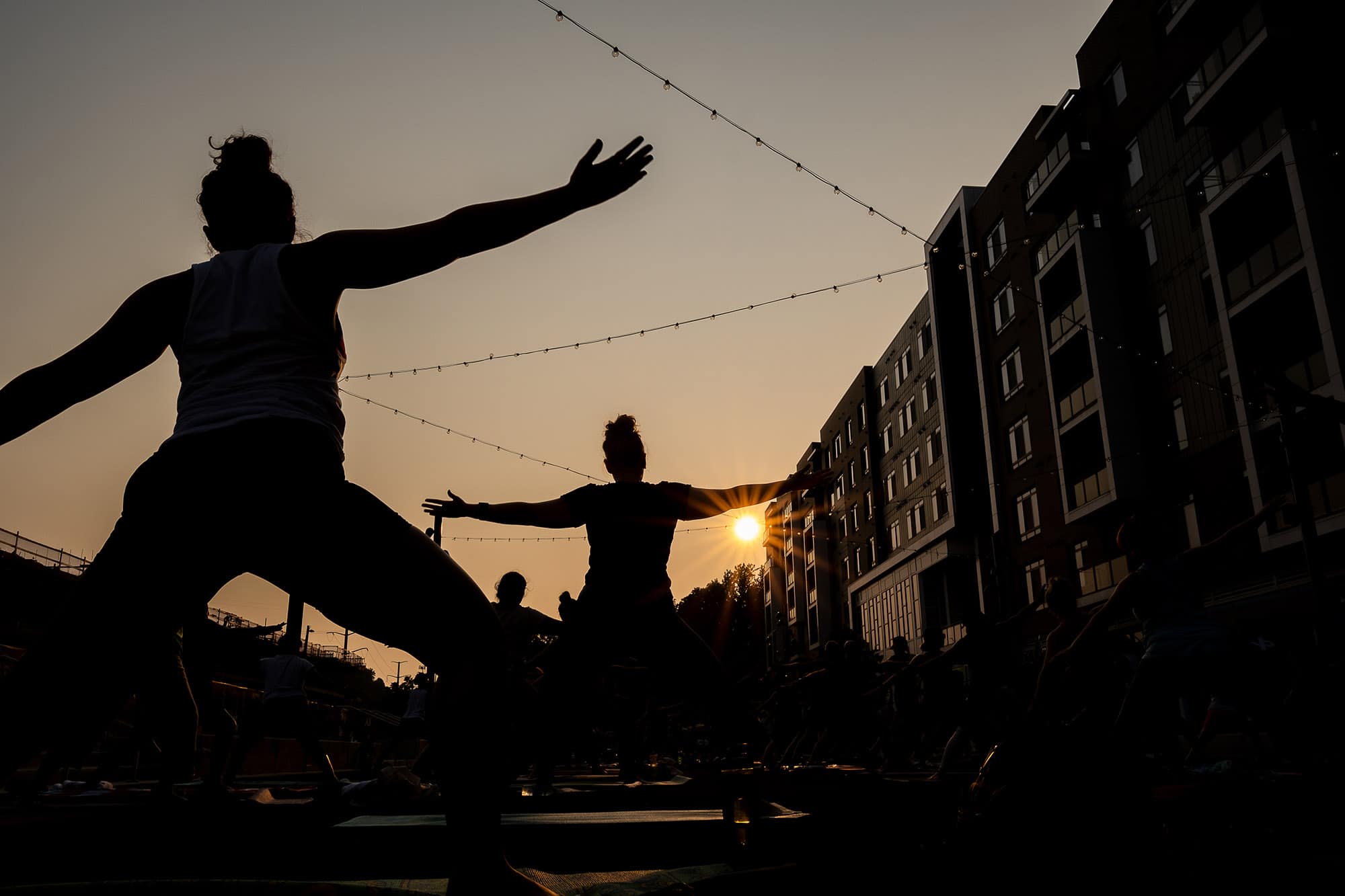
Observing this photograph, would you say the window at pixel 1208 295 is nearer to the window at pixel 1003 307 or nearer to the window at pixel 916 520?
the window at pixel 1003 307

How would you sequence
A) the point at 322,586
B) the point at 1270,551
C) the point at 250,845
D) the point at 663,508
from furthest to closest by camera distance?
1. the point at 1270,551
2. the point at 663,508
3. the point at 250,845
4. the point at 322,586

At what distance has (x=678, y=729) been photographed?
32656 mm

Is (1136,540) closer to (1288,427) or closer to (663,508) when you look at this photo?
(663,508)

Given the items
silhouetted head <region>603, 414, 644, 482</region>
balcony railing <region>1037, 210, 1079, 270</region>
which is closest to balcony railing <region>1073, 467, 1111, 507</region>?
balcony railing <region>1037, 210, 1079, 270</region>

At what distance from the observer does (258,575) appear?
191cm

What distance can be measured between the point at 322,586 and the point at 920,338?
141 ft

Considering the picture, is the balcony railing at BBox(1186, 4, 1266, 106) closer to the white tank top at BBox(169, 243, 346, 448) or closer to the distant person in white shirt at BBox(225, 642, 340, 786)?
the distant person in white shirt at BBox(225, 642, 340, 786)

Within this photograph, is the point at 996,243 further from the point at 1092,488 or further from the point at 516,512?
the point at 516,512

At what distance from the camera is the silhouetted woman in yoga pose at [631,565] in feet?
13.4

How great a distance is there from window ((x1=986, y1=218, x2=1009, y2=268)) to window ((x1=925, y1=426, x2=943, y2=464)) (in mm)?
7300

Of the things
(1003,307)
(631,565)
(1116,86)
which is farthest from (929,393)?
(631,565)

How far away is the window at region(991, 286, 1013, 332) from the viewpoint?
109 ft

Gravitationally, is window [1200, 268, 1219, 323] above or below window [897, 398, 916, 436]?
below

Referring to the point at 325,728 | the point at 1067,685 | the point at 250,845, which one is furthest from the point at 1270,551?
the point at 325,728
